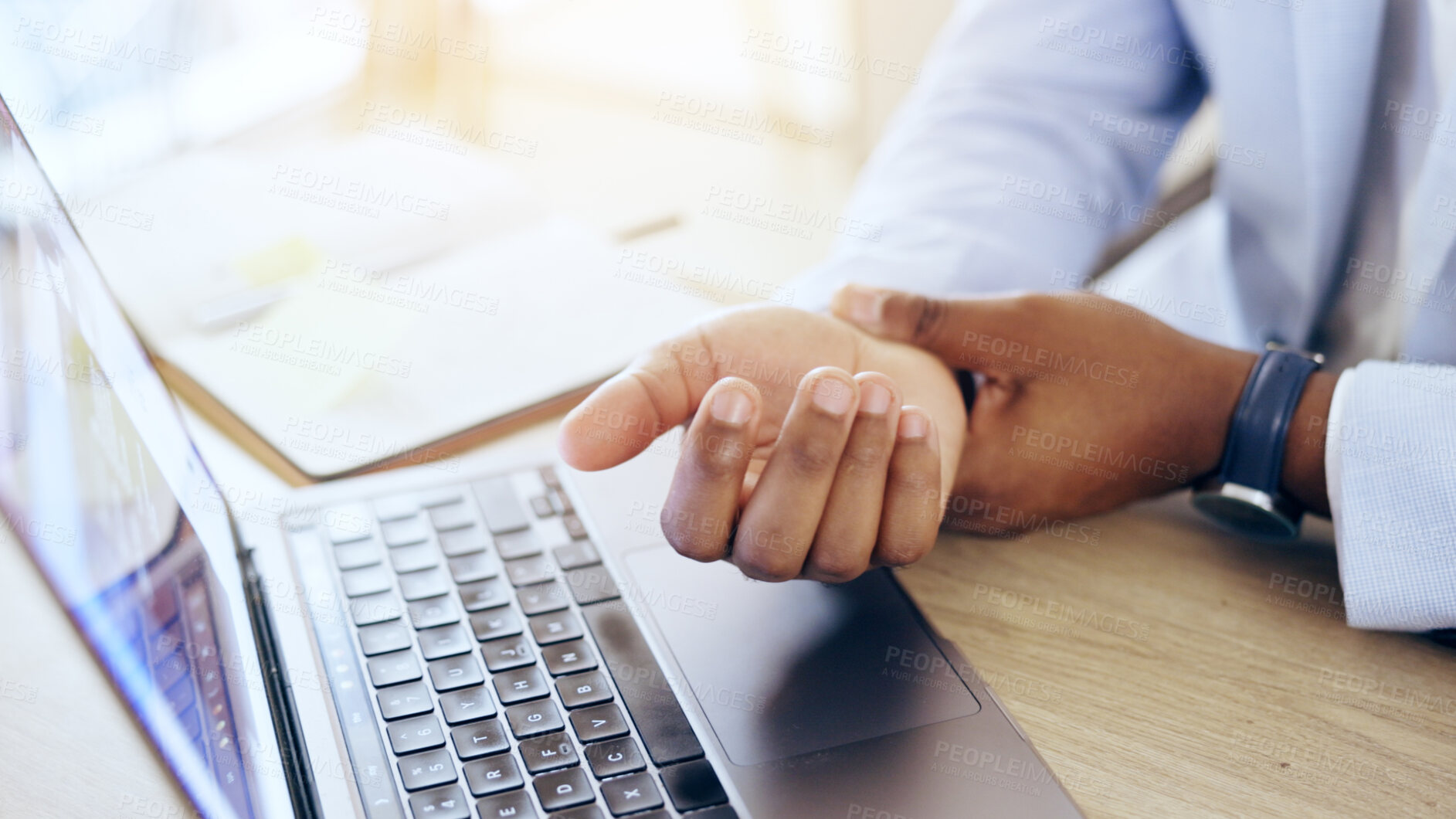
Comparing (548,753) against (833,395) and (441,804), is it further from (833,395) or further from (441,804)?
(833,395)

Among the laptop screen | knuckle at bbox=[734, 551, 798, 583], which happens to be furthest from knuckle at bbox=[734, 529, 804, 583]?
the laptop screen

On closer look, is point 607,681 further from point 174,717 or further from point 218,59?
point 218,59

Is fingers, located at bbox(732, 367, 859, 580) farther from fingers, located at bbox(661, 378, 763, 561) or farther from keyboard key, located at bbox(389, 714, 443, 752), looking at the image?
keyboard key, located at bbox(389, 714, 443, 752)

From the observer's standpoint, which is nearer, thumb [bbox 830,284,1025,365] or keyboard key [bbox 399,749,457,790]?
keyboard key [bbox 399,749,457,790]

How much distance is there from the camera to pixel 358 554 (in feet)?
1.55

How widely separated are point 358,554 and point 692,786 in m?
0.21

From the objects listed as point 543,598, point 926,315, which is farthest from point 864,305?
point 543,598

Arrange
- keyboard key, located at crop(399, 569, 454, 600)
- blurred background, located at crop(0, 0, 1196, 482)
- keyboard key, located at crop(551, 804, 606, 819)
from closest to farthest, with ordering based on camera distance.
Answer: keyboard key, located at crop(551, 804, 606, 819) < keyboard key, located at crop(399, 569, 454, 600) < blurred background, located at crop(0, 0, 1196, 482)

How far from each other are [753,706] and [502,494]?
19 cm

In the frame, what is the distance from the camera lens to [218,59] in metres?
1.66

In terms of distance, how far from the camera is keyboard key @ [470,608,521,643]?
423 mm

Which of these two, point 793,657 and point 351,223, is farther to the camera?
point 351,223

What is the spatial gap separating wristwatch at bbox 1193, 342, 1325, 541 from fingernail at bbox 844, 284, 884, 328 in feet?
0.65

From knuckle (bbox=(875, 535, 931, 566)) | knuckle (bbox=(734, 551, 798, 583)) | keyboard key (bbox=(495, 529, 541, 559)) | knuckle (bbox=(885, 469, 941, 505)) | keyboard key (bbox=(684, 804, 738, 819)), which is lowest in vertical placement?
keyboard key (bbox=(495, 529, 541, 559))
